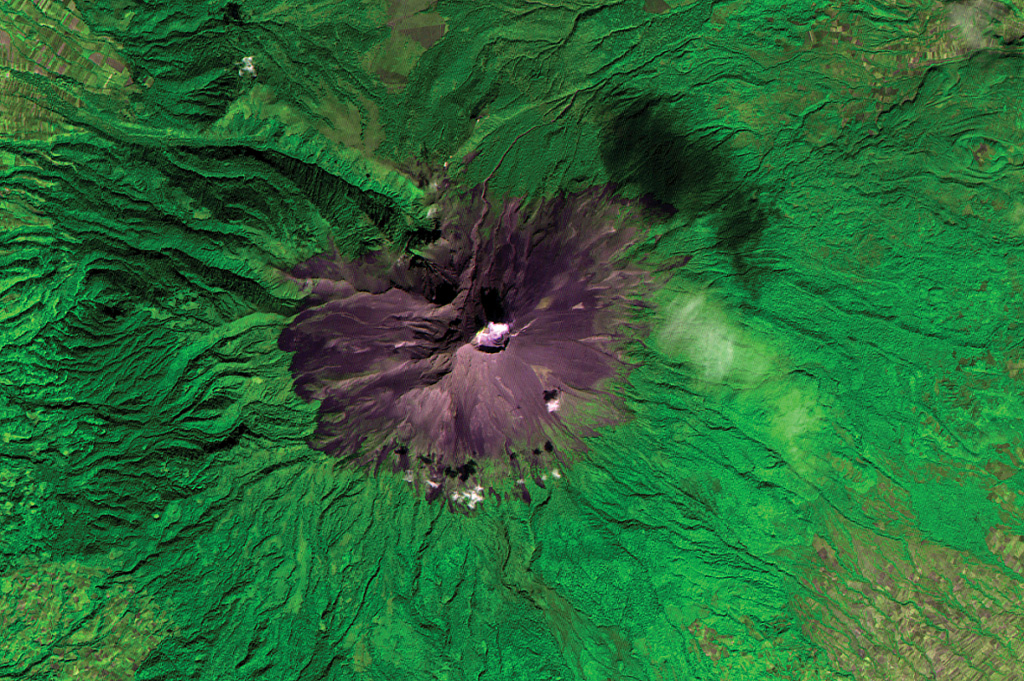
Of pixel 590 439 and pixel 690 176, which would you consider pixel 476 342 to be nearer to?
pixel 590 439

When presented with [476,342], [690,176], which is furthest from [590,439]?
[690,176]

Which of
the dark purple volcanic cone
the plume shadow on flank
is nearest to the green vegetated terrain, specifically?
the plume shadow on flank

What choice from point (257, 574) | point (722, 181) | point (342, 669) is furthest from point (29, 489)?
point (722, 181)

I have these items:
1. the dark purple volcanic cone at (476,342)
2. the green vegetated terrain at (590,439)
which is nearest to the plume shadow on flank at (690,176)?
the green vegetated terrain at (590,439)

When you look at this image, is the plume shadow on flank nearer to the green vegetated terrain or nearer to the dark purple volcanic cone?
the green vegetated terrain

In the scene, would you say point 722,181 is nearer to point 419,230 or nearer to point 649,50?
point 649,50

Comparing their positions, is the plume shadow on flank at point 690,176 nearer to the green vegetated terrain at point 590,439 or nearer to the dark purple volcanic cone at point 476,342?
the green vegetated terrain at point 590,439
